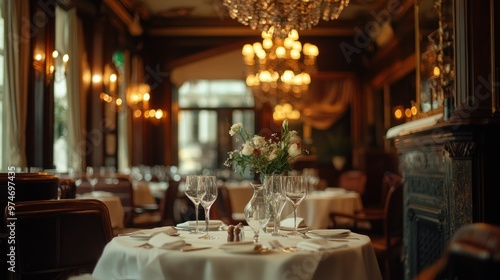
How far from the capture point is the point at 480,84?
3533 millimetres

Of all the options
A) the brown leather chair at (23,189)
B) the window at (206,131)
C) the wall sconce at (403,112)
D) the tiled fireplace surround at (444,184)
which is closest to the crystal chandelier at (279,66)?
the wall sconce at (403,112)

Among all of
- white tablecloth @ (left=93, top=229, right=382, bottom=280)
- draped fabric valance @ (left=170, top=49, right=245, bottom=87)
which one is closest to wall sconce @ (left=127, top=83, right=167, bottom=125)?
draped fabric valance @ (left=170, top=49, right=245, bottom=87)

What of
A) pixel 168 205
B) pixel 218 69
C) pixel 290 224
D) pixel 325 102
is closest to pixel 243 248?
pixel 290 224

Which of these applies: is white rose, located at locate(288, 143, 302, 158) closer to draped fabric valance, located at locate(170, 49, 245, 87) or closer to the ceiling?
the ceiling

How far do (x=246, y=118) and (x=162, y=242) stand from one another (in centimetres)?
1029

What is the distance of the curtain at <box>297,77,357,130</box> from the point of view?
12.9 meters

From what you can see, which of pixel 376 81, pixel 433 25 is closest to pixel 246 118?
pixel 376 81

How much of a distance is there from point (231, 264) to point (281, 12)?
137 inches

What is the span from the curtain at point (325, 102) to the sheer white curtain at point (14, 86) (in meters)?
7.77

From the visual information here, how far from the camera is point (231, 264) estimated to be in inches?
80.8

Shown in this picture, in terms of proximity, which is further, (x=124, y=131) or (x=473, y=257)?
(x=124, y=131)

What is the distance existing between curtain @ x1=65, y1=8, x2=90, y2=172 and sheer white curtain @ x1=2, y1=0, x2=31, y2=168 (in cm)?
176

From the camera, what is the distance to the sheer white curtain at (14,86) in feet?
19.1

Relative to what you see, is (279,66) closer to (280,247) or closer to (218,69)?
(218,69)
